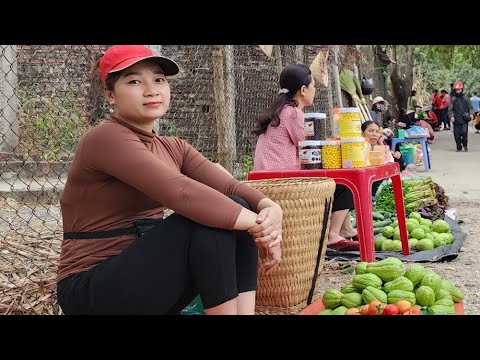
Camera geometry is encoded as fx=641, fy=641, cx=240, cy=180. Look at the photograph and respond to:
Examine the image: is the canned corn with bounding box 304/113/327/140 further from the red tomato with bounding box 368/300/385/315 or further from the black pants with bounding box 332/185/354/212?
the red tomato with bounding box 368/300/385/315

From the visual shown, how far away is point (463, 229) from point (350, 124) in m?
2.81

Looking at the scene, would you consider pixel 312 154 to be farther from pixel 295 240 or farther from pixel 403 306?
pixel 403 306

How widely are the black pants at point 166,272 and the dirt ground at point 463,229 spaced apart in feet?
6.52

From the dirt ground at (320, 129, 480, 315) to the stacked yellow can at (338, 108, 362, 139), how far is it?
3.30 feet

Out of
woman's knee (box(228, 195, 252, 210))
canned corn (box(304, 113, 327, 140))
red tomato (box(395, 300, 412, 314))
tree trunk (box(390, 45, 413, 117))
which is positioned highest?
tree trunk (box(390, 45, 413, 117))

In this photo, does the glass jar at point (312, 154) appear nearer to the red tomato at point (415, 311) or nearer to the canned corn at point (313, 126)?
the canned corn at point (313, 126)

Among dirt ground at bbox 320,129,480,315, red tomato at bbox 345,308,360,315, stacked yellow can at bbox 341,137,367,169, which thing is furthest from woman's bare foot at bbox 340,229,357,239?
red tomato at bbox 345,308,360,315

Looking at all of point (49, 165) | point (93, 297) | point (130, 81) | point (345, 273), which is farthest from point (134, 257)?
point (49, 165)

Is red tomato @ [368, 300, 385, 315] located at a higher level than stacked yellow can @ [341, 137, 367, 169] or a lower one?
lower

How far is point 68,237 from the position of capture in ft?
8.13

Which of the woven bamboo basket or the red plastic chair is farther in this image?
the red plastic chair

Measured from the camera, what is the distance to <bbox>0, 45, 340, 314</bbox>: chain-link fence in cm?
381

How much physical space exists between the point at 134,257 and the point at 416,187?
5122 mm
